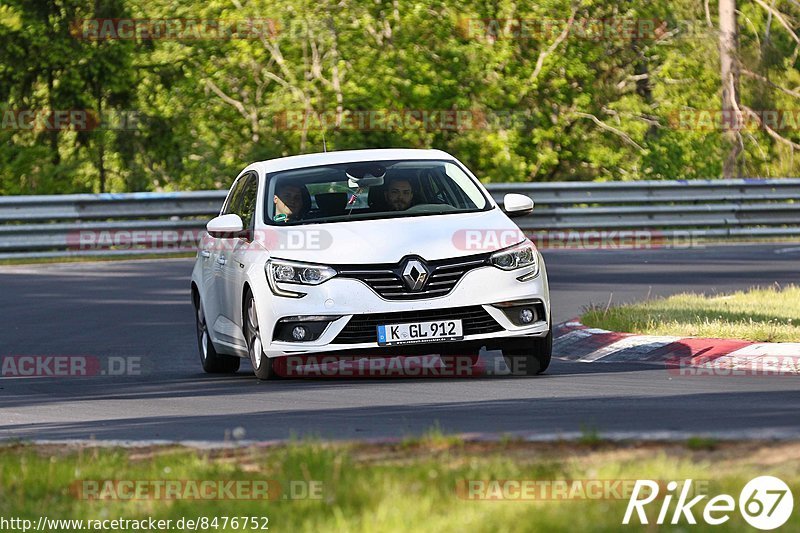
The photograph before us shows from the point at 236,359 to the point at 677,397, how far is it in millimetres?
4683

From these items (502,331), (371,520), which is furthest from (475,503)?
(502,331)

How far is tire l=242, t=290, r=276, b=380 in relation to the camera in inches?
465

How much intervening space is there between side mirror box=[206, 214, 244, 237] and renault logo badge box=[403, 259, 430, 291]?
1.59m

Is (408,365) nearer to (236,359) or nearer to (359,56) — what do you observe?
(236,359)

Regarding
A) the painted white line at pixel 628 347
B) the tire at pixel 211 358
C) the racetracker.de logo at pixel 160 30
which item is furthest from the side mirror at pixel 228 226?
the racetracker.de logo at pixel 160 30

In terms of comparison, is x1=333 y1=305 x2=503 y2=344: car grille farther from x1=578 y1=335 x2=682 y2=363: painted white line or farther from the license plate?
x1=578 y1=335 x2=682 y2=363: painted white line

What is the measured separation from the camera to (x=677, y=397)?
9.99 metres

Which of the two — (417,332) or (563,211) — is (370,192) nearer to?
(417,332)

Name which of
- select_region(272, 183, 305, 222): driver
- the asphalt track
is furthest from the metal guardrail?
select_region(272, 183, 305, 222): driver

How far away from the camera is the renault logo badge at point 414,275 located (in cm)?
1126

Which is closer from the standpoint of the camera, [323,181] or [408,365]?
[323,181]

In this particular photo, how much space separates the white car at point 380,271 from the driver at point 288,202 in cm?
1

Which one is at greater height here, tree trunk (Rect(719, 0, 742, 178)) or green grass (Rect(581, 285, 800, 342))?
tree trunk (Rect(719, 0, 742, 178))

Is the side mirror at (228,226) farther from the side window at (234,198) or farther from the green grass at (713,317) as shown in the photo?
the green grass at (713,317)
